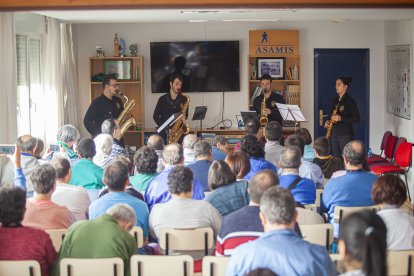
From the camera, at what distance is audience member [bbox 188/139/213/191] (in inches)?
284

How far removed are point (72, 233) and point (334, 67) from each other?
935cm

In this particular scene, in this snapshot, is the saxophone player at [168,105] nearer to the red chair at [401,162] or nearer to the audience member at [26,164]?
the red chair at [401,162]

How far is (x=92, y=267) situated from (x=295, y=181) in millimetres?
2373

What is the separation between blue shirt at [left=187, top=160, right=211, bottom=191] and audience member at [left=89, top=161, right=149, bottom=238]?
1.46 m

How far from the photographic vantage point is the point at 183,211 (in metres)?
5.38

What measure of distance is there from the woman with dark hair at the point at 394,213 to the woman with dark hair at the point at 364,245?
1820mm

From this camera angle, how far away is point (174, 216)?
17.7 ft

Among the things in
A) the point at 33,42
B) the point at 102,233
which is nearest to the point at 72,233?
the point at 102,233

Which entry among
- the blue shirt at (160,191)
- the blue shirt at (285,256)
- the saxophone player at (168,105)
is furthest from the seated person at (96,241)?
the saxophone player at (168,105)

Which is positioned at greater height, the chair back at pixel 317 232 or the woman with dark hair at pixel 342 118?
the woman with dark hair at pixel 342 118

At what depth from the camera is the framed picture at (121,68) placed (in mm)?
12711

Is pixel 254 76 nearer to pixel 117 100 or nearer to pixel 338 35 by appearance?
pixel 338 35

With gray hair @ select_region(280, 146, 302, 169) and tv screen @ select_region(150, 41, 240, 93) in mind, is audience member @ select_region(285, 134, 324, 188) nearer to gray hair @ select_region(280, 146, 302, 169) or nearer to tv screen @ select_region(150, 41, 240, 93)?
gray hair @ select_region(280, 146, 302, 169)

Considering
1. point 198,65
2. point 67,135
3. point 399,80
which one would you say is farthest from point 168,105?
point 399,80
